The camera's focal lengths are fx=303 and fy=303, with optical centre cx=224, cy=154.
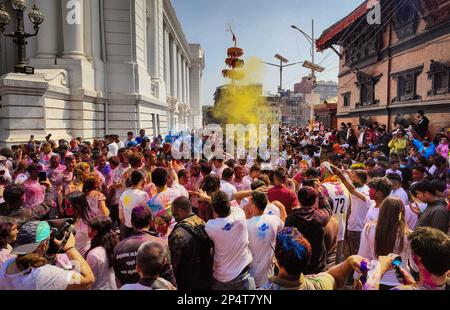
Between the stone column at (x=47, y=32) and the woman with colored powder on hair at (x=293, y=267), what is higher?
the stone column at (x=47, y=32)

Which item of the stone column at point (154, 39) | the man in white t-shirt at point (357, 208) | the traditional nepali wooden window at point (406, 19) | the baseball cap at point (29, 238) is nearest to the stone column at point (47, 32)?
the stone column at point (154, 39)

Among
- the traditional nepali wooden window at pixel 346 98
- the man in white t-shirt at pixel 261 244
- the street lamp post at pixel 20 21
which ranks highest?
the street lamp post at pixel 20 21

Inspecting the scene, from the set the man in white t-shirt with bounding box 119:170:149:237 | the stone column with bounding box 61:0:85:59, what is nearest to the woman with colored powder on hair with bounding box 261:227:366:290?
the man in white t-shirt with bounding box 119:170:149:237

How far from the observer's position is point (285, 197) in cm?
442

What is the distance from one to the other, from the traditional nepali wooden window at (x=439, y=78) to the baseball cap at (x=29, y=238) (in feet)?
47.6

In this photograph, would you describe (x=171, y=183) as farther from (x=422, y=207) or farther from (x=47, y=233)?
(x=422, y=207)

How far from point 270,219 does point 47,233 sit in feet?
7.09

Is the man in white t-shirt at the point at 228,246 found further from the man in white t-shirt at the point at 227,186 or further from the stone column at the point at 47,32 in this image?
the stone column at the point at 47,32

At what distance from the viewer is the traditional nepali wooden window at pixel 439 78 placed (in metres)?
12.1

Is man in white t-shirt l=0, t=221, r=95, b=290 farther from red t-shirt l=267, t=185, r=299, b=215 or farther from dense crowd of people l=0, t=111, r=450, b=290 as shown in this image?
red t-shirt l=267, t=185, r=299, b=215

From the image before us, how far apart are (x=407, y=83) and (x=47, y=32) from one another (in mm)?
17432

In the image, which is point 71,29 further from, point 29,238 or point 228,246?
point 228,246

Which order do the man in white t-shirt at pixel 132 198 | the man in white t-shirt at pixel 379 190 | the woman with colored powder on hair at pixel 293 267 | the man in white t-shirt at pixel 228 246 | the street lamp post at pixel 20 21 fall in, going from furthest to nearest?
the street lamp post at pixel 20 21, the man in white t-shirt at pixel 132 198, the man in white t-shirt at pixel 379 190, the man in white t-shirt at pixel 228 246, the woman with colored powder on hair at pixel 293 267

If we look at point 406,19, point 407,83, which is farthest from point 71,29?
point 407,83
